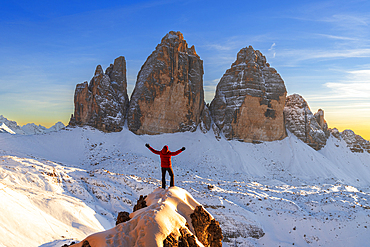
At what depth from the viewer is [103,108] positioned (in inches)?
1569

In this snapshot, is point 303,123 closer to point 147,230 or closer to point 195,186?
point 195,186

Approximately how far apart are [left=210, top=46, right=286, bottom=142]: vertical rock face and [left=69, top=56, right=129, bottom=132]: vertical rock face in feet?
64.8

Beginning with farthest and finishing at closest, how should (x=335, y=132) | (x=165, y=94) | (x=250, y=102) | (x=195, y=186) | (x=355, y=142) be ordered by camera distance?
(x=335, y=132), (x=355, y=142), (x=250, y=102), (x=165, y=94), (x=195, y=186)

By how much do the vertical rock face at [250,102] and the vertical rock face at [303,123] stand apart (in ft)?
13.4

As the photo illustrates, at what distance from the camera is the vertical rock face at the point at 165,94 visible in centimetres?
4103

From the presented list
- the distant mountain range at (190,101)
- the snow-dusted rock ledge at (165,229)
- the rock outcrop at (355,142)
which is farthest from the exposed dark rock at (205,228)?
the rock outcrop at (355,142)

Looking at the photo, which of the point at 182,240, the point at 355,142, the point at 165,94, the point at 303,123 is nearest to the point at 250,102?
the point at 303,123

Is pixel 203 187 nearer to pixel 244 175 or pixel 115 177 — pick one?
pixel 115 177

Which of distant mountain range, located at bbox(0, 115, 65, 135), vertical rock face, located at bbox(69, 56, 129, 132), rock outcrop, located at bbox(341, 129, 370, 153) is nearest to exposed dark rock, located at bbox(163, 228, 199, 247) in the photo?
vertical rock face, located at bbox(69, 56, 129, 132)

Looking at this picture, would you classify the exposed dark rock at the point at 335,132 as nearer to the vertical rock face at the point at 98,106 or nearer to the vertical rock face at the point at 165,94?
the vertical rock face at the point at 165,94

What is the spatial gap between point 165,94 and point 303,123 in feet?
99.4

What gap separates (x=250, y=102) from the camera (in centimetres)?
4425

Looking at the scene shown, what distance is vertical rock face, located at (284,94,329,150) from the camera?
48.1 meters

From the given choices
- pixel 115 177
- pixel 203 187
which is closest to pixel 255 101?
pixel 203 187
